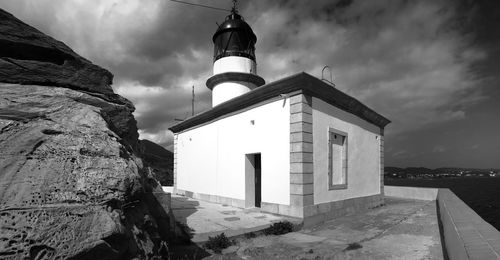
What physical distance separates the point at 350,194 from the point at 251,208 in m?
3.98

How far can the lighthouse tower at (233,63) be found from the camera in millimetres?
15594

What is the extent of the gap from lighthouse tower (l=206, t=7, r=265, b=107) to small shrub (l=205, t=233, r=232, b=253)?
9656 mm

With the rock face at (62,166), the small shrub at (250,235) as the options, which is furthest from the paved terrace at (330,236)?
the rock face at (62,166)

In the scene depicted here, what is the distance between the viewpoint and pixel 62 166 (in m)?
3.54

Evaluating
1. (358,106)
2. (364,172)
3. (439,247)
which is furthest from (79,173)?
(364,172)

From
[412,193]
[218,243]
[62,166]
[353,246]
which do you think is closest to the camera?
[62,166]

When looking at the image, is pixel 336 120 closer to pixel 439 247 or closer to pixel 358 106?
pixel 358 106

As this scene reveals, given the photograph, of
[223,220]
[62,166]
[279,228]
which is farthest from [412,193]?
[62,166]

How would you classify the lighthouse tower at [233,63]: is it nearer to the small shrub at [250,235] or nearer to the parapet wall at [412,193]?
the small shrub at [250,235]

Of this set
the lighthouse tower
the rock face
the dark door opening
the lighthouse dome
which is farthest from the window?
the rock face

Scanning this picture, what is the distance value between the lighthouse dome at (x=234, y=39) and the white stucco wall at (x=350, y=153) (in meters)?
6.58

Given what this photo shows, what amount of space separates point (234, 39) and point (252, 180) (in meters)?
7.90

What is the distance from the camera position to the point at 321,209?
998 centimetres

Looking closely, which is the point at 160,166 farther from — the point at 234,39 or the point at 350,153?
the point at 350,153
